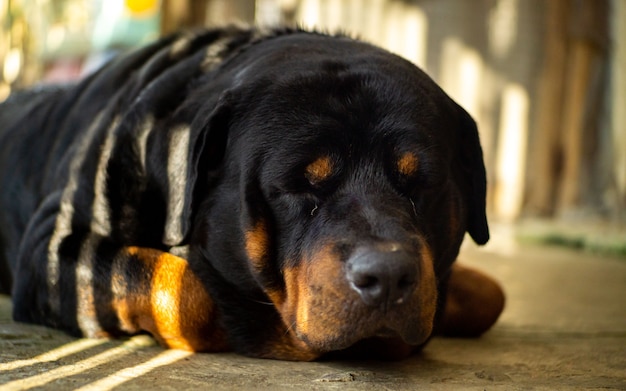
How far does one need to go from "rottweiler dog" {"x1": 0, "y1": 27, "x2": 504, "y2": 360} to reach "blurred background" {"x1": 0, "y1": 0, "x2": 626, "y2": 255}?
363 centimetres

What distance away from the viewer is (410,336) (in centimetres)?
212

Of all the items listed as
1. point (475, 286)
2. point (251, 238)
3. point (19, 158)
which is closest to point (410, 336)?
point (251, 238)

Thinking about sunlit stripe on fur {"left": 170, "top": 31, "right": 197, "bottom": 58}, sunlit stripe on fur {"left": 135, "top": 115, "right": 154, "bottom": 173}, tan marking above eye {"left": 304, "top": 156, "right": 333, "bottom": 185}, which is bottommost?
tan marking above eye {"left": 304, "top": 156, "right": 333, "bottom": 185}

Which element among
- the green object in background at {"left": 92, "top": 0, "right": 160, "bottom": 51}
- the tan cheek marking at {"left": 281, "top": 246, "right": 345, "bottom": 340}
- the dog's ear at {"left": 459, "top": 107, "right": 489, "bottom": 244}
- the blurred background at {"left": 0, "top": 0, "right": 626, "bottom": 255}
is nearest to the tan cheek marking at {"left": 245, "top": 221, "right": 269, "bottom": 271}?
the tan cheek marking at {"left": 281, "top": 246, "right": 345, "bottom": 340}

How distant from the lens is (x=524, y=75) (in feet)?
24.6

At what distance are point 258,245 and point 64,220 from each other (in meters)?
0.76

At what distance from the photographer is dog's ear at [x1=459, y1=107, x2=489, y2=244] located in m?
2.66

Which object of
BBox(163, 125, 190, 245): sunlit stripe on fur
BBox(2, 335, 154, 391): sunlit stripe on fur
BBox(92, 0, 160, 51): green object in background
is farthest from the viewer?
BBox(92, 0, 160, 51): green object in background

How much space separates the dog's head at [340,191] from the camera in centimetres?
206

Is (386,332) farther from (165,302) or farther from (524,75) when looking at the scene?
(524,75)

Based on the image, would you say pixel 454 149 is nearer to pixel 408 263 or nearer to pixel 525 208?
pixel 408 263

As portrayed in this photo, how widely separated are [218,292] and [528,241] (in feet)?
15.4

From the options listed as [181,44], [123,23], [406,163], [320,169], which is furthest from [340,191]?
[123,23]

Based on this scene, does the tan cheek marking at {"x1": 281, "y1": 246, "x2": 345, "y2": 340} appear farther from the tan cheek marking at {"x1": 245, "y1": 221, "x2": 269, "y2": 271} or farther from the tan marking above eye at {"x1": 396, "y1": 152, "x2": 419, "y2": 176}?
the tan marking above eye at {"x1": 396, "y1": 152, "x2": 419, "y2": 176}
